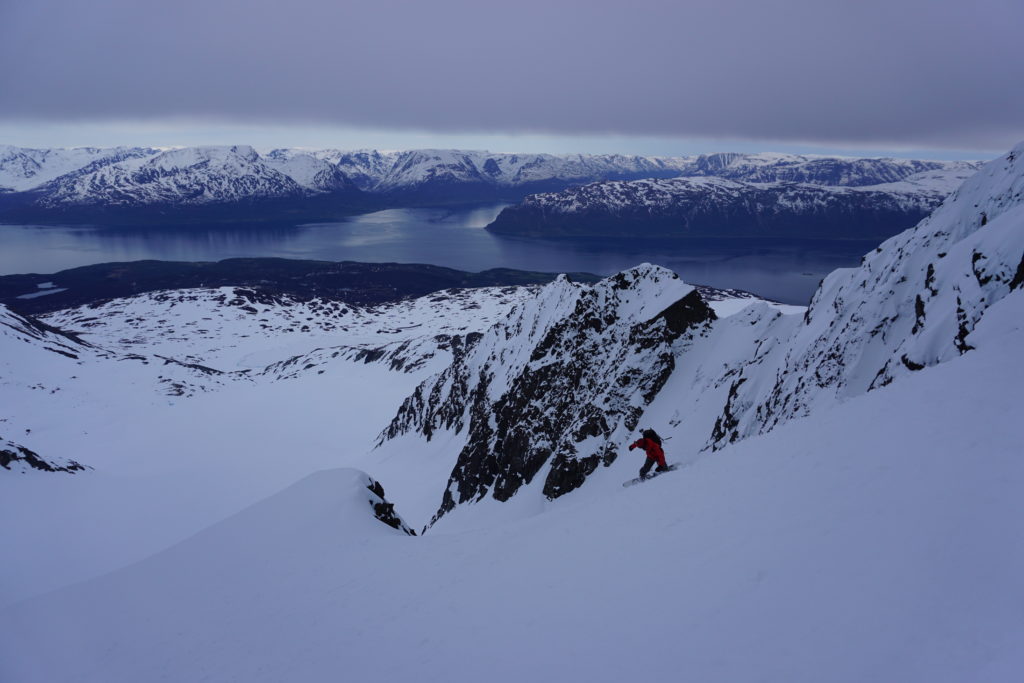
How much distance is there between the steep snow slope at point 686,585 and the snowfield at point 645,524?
0.16 feet

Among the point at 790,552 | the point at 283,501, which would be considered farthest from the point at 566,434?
the point at 790,552

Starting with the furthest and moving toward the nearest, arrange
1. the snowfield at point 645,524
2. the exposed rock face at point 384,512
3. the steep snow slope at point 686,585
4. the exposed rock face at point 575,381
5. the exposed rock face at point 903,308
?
1. the exposed rock face at point 575,381
2. the exposed rock face at point 384,512
3. the exposed rock face at point 903,308
4. the snowfield at point 645,524
5. the steep snow slope at point 686,585

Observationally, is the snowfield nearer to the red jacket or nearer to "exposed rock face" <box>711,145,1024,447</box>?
"exposed rock face" <box>711,145,1024,447</box>

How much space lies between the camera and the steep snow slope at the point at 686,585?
256 inches

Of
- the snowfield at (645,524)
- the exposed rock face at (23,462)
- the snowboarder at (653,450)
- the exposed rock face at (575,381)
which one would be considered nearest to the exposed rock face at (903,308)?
the snowfield at (645,524)

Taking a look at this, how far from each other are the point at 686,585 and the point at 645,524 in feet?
10.2

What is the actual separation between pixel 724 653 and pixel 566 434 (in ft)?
78.1

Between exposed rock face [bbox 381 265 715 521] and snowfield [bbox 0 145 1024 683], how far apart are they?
0.19 meters

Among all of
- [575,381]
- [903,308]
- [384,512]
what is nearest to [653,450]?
[903,308]

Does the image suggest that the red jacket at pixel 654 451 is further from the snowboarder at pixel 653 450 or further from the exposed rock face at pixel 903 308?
the exposed rock face at pixel 903 308

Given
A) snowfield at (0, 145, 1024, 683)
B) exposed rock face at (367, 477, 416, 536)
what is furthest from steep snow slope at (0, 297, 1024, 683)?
exposed rock face at (367, 477, 416, 536)

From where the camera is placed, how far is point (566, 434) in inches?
1214

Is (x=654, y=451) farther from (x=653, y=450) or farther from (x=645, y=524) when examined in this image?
(x=645, y=524)

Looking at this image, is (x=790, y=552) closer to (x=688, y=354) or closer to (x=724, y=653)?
(x=724, y=653)
